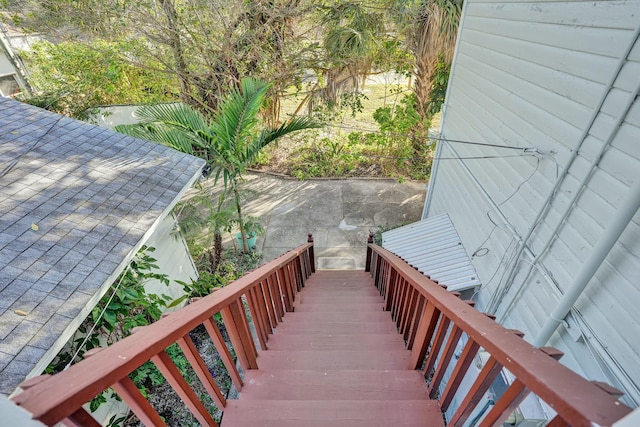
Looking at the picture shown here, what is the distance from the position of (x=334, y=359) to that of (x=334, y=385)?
377mm

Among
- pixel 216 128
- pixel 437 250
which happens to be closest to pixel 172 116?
pixel 216 128

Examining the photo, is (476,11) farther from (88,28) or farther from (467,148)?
(88,28)

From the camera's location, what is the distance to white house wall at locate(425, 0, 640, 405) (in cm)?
197

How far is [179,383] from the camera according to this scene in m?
1.17

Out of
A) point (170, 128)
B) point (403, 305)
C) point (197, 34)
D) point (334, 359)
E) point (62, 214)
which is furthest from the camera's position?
point (197, 34)

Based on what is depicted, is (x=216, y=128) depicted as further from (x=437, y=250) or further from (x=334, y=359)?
(x=437, y=250)

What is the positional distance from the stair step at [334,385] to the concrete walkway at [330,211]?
441 cm

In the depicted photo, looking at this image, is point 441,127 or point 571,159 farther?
point 441,127

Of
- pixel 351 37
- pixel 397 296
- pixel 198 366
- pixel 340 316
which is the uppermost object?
pixel 351 37

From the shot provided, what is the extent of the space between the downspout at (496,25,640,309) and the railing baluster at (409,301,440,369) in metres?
1.92

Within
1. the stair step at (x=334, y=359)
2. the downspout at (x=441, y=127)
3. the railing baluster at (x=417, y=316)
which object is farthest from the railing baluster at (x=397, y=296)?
the downspout at (x=441, y=127)

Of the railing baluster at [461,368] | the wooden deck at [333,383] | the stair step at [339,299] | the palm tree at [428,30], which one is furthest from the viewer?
the palm tree at [428,30]

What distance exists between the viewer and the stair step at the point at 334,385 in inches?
64.2

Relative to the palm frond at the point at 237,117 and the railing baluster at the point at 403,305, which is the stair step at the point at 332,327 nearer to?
the railing baluster at the point at 403,305
